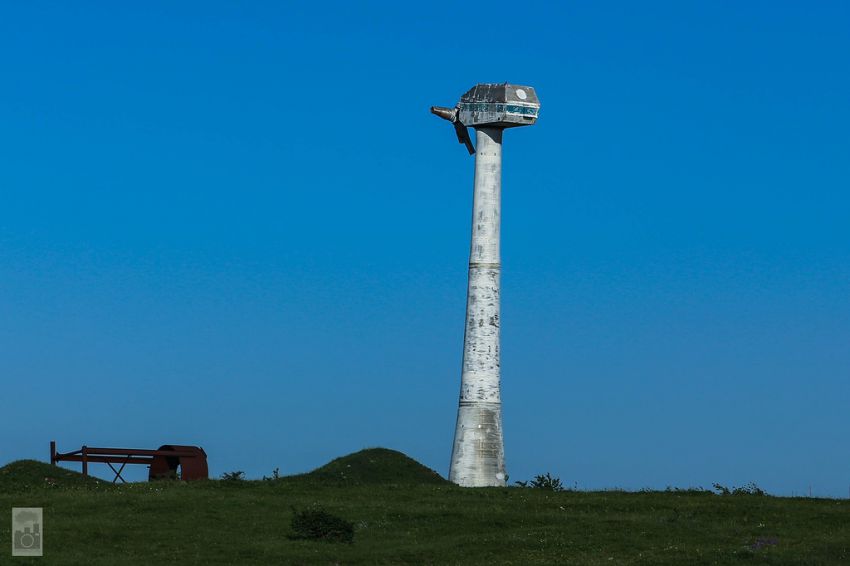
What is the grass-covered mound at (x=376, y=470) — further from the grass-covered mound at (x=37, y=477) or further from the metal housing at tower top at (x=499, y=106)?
the metal housing at tower top at (x=499, y=106)

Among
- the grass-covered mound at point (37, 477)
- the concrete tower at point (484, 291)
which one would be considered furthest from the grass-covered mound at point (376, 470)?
the grass-covered mound at point (37, 477)

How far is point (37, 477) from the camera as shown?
2101 inches

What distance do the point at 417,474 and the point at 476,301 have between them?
8315 millimetres

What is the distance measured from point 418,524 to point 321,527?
12.7 ft

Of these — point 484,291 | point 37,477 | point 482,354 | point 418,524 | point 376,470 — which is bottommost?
point 418,524

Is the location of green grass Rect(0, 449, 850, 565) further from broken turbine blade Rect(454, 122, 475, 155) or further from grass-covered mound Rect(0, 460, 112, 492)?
broken turbine blade Rect(454, 122, 475, 155)

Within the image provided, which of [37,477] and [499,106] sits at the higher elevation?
[499,106]

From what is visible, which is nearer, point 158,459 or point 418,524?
point 418,524

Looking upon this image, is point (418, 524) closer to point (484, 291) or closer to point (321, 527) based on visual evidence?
point (321, 527)

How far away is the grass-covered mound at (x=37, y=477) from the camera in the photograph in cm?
5209

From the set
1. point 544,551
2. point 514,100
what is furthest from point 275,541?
point 514,100

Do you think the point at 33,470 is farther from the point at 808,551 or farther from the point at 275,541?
the point at 808,551

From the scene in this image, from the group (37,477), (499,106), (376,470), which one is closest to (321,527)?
(376,470)

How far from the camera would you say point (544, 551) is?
1490 inches
